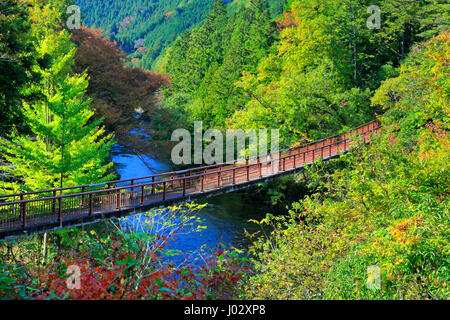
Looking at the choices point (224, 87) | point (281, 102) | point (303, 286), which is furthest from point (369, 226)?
point (224, 87)

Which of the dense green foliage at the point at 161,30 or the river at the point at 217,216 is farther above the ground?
the dense green foliage at the point at 161,30

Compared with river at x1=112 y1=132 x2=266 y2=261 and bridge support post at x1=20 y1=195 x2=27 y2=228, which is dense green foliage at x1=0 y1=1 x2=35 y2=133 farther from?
river at x1=112 y1=132 x2=266 y2=261

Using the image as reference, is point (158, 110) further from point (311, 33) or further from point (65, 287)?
point (65, 287)

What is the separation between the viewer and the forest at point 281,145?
6.63 metres

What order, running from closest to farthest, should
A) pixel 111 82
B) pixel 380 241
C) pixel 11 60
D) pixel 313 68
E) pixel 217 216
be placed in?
1. pixel 380 241
2. pixel 11 60
3. pixel 217 216
4. pixel 111 82
5. pixel 313 68

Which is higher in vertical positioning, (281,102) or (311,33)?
(311,33)

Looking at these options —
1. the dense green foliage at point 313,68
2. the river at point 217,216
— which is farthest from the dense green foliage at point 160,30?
the river at point 217,216

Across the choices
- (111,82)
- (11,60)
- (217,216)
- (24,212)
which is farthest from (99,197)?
(111,82)

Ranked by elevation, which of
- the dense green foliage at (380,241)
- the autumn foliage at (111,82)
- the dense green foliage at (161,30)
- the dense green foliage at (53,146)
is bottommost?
the dense green foliage at (380,241)

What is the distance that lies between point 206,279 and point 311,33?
27267 millimetres

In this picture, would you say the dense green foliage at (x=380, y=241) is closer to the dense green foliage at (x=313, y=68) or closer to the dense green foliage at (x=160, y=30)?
the dense green foliage at (x=313, y=68)

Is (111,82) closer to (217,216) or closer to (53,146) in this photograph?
(217,216)

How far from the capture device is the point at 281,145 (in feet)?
88.2

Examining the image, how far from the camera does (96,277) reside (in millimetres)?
5789
